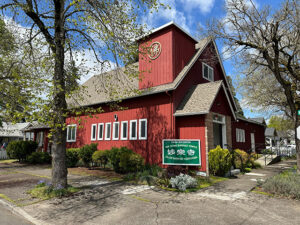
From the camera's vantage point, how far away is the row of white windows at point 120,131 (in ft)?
46.5

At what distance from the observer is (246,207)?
661 cm

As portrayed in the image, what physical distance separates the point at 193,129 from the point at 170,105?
210cm

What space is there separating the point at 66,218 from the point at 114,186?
364 centimetres

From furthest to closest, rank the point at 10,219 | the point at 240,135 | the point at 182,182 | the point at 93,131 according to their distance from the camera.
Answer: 1. the point at 240,135
2. the point at 93,131
3. the point at 182,182
4. the point at 10,219

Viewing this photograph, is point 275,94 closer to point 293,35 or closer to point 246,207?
point 293,35

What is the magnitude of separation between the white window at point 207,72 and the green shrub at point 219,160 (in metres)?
7.49

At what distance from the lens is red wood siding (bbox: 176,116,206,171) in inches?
453

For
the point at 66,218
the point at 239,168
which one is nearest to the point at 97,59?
the point at 66,218

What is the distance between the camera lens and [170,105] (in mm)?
12875

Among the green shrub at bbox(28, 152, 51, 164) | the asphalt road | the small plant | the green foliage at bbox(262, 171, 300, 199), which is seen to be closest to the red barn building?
the small plant

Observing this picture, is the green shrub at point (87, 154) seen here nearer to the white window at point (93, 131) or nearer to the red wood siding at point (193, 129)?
the white window at point (93, 131)

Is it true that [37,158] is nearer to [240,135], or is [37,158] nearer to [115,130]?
[115,130]

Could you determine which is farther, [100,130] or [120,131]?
[100,130]

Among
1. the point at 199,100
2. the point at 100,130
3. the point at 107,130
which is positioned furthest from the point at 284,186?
the point at 100,130
